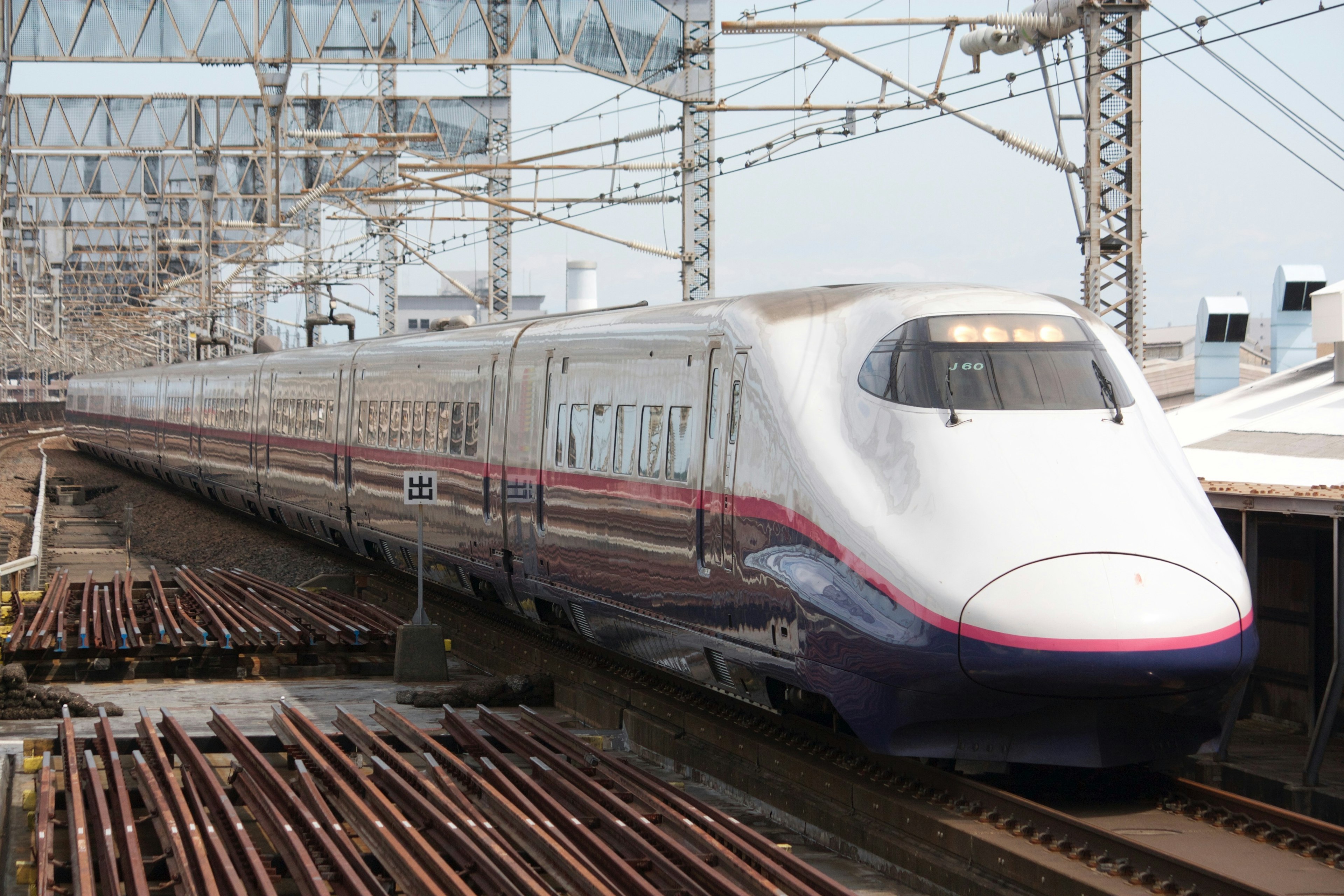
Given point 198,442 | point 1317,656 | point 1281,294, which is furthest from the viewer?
point 198,442

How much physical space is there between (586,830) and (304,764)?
2.88m

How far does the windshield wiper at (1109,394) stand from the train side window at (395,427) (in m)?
11.4

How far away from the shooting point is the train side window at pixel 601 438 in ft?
43.2

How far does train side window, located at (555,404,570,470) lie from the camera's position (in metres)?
14.2

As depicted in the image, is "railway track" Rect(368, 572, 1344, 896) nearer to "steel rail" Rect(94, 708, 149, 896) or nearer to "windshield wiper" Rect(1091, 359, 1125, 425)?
"windshield wiper" Rect(1091, 359, 1125, 425)

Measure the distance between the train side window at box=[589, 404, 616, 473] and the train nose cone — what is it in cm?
514

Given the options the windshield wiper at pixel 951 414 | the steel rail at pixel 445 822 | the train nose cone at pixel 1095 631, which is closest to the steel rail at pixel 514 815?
the steel rail at pixel 445 822

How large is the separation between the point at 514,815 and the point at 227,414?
2451 centimetres

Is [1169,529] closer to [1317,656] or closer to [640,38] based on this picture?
[1317,656]

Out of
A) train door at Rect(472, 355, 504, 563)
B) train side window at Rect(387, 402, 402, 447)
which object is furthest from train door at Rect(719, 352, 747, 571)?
train side window at Rect(387, 402, 402, 447)

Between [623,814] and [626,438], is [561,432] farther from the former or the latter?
[623,814]

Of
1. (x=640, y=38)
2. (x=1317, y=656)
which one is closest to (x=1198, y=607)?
(x=1317, y=656)

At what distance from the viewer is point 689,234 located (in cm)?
2214

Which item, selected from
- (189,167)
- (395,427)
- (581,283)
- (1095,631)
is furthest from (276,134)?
(581,283)
